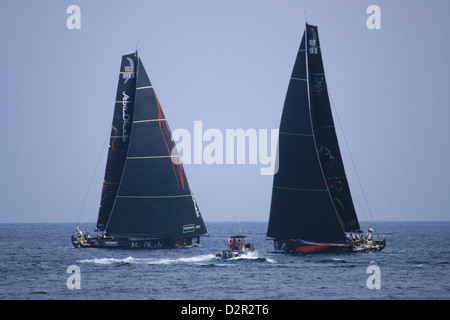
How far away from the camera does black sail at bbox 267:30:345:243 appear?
192ft

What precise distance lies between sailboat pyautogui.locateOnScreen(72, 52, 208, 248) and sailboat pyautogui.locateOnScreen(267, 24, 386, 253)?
13310 mm

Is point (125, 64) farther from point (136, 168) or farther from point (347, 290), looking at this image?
point (347, 290)

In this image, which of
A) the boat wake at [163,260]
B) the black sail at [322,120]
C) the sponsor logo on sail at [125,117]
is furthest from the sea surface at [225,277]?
the sponsor logo on sail at [125,117]

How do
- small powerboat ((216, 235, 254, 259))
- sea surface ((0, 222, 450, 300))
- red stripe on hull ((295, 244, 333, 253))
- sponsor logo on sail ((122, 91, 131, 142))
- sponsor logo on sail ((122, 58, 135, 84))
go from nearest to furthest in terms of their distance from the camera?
sea surface ((0, 222, 450, 300))
red stripe on hull ((295, 244, 333, 253))
small powerboat ((216, 235, 254, 259))
sponsor logo on sail ((122, 91, 131, 142))
sponsor logo on sail ((122, 58, 135, 84))

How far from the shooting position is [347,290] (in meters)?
43.5

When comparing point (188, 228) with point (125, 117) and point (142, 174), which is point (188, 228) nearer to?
point (142, 174)

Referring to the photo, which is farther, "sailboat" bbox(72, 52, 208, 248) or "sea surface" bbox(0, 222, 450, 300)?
"sailboat" bbox(72, 52, 208, 248)

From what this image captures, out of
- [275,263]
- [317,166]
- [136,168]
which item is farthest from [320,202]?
[136,168]

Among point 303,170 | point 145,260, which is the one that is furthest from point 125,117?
point 303,170

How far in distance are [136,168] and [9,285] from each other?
24.8 meters

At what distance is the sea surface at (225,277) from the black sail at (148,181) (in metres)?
3.00

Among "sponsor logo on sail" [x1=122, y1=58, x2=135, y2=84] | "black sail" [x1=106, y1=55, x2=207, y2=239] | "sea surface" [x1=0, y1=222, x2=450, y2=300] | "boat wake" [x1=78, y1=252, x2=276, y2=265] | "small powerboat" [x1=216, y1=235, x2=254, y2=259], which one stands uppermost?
"sponsor logo on sail" [x1=122, y1=58, x2=135, y2=84]

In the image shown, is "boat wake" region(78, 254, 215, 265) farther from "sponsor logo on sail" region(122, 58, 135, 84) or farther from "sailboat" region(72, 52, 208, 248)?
"sponsor logo on sail" region(122, 58, 135, 84)

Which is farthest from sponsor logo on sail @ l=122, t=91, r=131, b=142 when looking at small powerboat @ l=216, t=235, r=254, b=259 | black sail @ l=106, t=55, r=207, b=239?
small powerboat @ l=216, t=235, r=254, b=259
